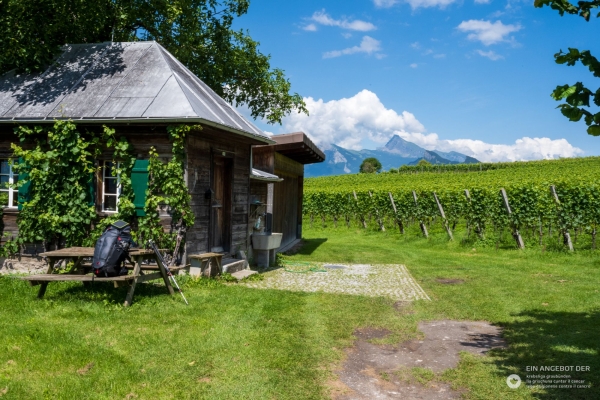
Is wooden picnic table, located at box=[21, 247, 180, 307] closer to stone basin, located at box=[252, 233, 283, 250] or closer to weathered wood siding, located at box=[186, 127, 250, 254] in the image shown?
weathered wood siding, located at box=[186, 127, 250, 254]

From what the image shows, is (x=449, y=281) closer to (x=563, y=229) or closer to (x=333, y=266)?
(x=333, y=266)

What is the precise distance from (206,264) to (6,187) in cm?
446

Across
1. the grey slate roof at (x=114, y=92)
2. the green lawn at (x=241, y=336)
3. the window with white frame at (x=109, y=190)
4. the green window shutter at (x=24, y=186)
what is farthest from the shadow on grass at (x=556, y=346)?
the green window shutter at (x=24, y=186)

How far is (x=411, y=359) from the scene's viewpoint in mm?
5590

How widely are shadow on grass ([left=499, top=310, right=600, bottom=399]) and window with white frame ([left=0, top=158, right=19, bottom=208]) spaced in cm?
959

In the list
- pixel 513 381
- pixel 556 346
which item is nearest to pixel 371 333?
pixel 513 381

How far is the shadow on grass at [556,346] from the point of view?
4910mm

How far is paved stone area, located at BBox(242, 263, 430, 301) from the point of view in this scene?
9578 millimetres

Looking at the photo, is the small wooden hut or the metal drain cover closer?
the small wooden hut

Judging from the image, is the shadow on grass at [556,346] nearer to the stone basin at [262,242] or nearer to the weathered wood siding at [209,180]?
the weathered wood siding at [209,180]

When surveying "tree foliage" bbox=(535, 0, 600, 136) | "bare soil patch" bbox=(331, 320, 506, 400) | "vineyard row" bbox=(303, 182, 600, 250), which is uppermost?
"tree foliage" bbox=(535, 0, 600, 136)

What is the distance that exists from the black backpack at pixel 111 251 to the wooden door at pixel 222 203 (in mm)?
3781

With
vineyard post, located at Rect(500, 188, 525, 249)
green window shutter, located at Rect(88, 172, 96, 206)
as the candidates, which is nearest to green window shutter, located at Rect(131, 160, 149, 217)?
green window shutter, located at Rect(88, 172, 96, 206)

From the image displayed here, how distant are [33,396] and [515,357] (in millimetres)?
4938
